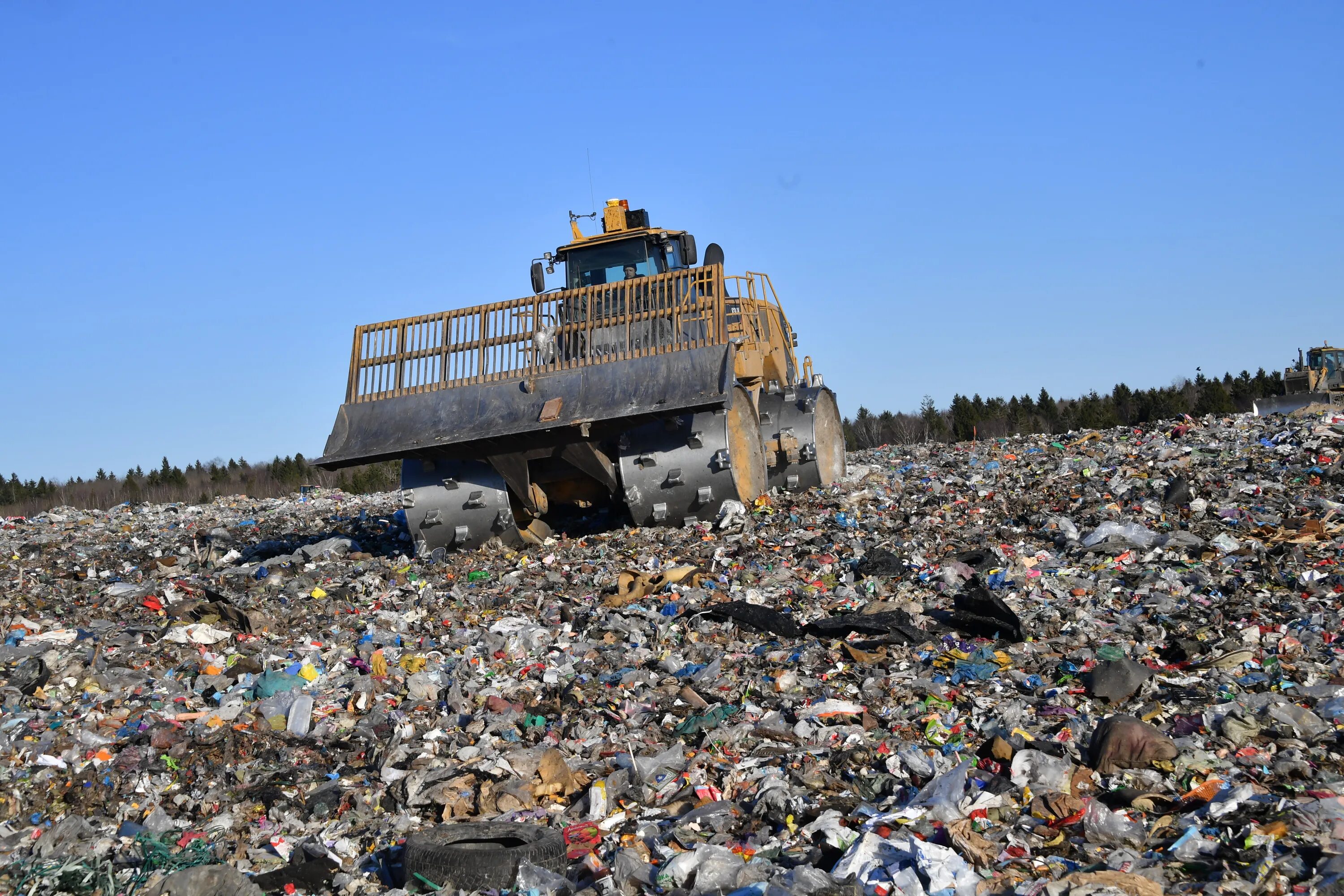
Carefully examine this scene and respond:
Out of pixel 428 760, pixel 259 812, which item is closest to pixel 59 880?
pixel 259 812

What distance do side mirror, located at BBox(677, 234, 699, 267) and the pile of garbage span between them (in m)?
2.20

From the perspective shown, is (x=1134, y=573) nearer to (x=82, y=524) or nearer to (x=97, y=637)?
(x=97, y=637)

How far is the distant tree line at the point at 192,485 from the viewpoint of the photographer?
2442cm

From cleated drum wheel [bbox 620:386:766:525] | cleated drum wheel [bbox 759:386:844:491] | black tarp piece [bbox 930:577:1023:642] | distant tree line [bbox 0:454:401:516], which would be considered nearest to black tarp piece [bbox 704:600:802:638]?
black tarp piece [bbox 930:577:1023:642]

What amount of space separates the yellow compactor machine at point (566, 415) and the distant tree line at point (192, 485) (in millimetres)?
14884

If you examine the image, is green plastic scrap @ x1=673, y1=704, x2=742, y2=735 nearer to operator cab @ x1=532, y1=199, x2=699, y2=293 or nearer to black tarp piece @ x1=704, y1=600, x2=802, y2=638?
black tarp piece @ x1=704, y1=600, x2=802, y2=638

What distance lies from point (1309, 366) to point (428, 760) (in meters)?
23.2

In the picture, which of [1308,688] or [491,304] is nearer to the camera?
[1308,688]

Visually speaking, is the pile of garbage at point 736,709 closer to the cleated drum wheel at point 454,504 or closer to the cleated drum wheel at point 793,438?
the cleated drum wheel at point 454,504

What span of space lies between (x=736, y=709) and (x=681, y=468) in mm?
3549

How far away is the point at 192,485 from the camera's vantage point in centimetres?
2772

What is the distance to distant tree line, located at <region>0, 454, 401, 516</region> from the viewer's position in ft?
80.1

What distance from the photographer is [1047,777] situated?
3945mm

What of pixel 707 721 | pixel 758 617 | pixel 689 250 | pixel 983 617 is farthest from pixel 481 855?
pixel 689 250
